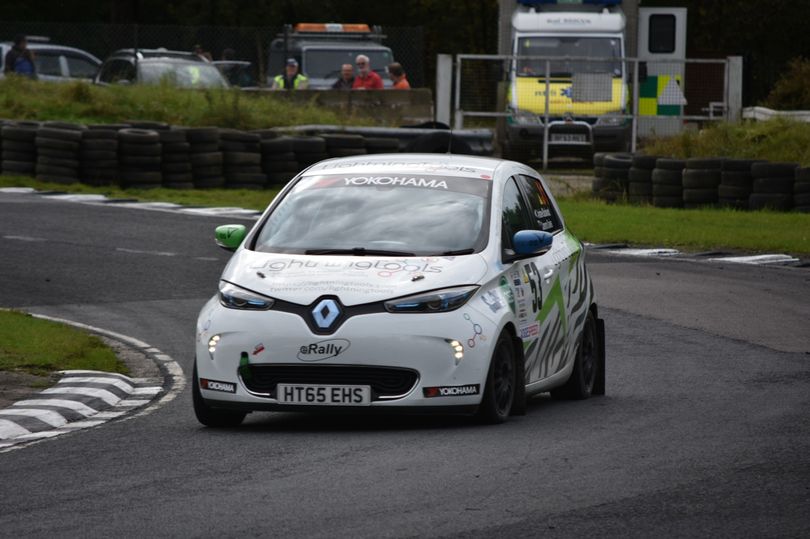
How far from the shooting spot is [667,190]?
2647 cm

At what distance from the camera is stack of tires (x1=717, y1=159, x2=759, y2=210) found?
25.8 meters

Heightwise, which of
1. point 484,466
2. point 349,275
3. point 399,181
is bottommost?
point 484,466

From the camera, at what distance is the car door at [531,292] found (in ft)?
33.0

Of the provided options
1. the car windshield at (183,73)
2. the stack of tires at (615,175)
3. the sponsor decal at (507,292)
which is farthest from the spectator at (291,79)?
the sponsor decal at (507,292)

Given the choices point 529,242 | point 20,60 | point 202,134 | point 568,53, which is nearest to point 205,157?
point 202,134

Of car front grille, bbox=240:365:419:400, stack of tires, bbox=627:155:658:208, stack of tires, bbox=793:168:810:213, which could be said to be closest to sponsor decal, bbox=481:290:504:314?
car front grille, bbox=240:365:419:400

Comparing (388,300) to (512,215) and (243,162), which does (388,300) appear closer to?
(512,215)

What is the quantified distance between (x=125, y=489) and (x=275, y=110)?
25.0m

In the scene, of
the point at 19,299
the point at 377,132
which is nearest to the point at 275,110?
the point at 377,132

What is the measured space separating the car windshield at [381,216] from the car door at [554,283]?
654mm

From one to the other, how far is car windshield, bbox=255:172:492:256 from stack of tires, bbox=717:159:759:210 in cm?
1585

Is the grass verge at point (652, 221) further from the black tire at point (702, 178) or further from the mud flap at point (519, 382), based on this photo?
the mud flap at point (519, 382)

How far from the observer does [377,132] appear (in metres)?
29.2

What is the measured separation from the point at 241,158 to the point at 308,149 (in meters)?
1.08
